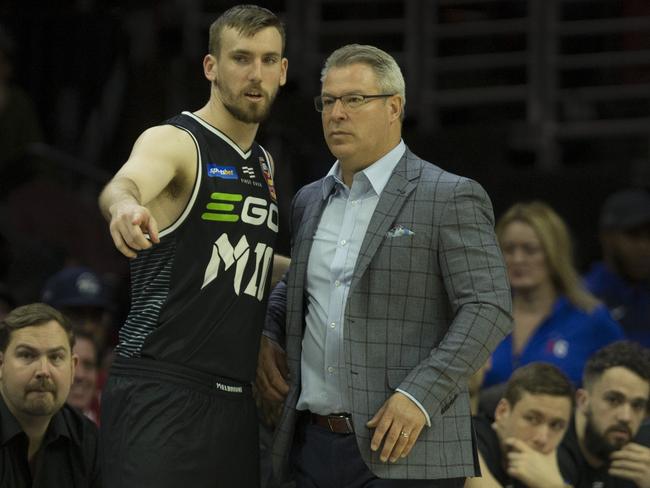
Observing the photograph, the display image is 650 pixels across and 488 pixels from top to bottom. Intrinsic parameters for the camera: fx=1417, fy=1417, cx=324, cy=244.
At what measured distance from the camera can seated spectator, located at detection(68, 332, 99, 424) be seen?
6391mm

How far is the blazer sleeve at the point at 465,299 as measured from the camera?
409 centimetres

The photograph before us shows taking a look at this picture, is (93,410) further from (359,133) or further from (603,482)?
(359,133)

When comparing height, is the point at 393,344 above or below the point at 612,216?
below

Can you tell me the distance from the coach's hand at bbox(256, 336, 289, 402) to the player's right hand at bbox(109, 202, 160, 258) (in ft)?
3.38

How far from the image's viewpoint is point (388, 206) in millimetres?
4301

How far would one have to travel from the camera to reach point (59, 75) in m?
9.44

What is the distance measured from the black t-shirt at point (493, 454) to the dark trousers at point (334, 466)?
1.46m

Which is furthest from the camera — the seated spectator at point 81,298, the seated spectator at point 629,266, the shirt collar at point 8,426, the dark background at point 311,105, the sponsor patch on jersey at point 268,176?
the dark background at point 311,105

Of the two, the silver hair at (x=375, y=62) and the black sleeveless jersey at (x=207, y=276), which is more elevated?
the silver hair at (x=375, y=62)

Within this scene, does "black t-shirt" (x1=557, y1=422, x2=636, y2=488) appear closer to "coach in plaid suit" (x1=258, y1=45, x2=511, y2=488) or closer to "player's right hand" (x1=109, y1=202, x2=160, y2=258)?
"coach in plaid suit" (x1=258, y1=45, x2=511, y2=488)

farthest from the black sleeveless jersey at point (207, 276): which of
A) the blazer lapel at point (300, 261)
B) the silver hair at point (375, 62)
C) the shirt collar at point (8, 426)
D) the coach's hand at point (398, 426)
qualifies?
the shirt collar at point (8, 426)

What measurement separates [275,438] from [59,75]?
548 centimetres

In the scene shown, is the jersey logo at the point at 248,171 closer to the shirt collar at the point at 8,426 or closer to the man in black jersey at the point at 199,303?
the man in black jersey at the point at 199,303

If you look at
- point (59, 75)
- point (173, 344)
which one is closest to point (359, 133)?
point (173, 344)
